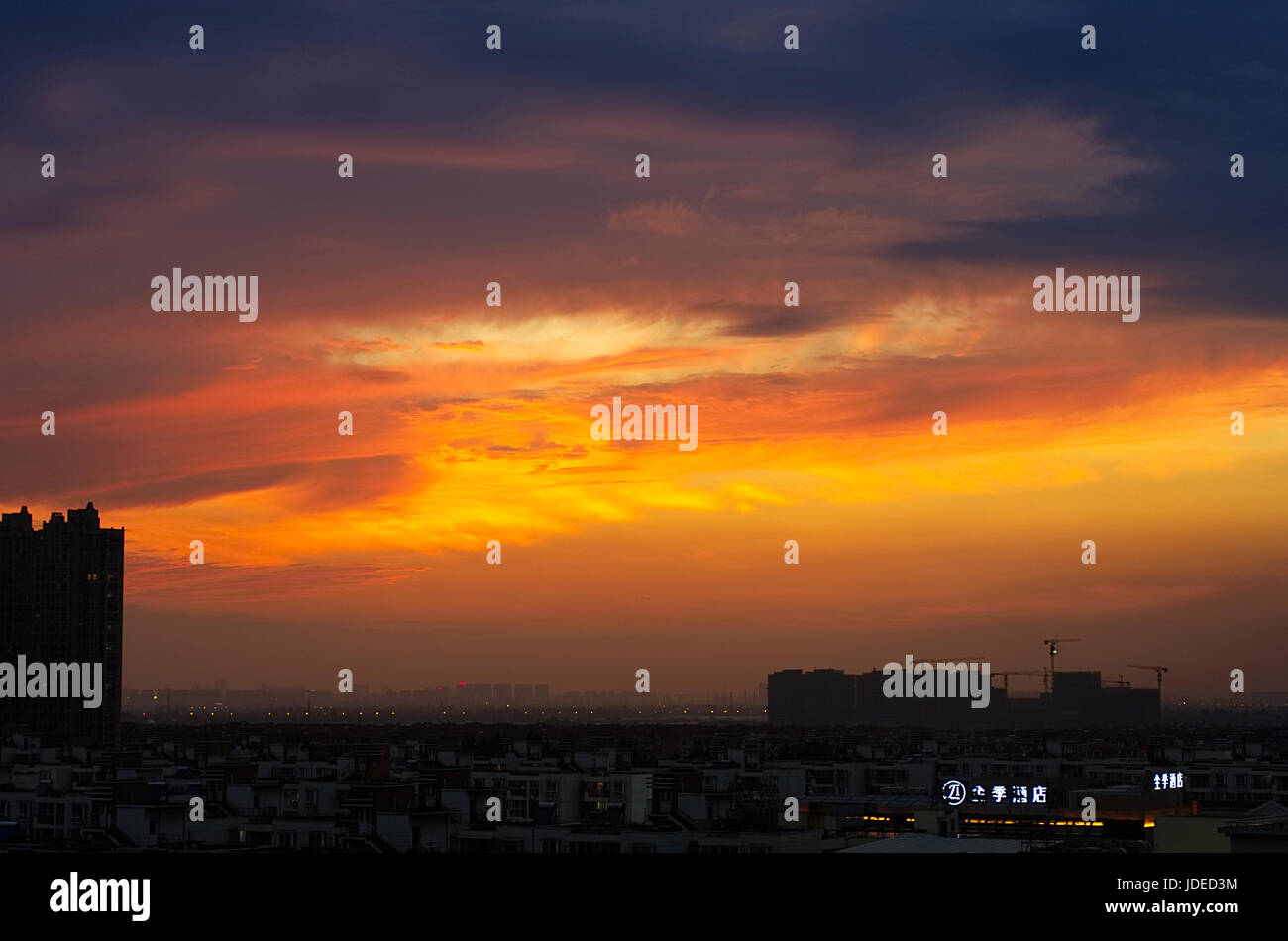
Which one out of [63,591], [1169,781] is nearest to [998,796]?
[1169,781]

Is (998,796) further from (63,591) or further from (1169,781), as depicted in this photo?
(63,591)

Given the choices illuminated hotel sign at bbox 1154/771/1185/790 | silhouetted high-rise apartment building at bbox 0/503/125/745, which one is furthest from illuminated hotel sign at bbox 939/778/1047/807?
silhouetted high-rise apartment building at bbox 0/503/125/745

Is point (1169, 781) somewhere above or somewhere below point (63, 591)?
below

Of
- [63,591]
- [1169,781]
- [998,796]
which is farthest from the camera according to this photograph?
[63,591]

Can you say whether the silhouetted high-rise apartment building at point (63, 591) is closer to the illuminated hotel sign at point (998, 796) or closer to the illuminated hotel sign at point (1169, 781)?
the illuminated hotel sign at point (998, 796)

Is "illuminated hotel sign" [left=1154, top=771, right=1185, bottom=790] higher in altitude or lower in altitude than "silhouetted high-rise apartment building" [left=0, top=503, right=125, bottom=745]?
lower

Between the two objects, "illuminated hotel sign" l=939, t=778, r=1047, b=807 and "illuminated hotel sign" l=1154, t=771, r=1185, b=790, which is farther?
"illuminated hotel sign" l=939, t=778, r=1047, b=807

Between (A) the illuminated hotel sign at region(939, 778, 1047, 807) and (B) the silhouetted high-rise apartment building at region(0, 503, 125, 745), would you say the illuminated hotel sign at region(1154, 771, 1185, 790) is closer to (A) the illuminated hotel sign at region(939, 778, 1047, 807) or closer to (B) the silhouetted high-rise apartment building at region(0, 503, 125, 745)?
(A) the illuminated hotel sign at region(939, 778, 1047, 807)
